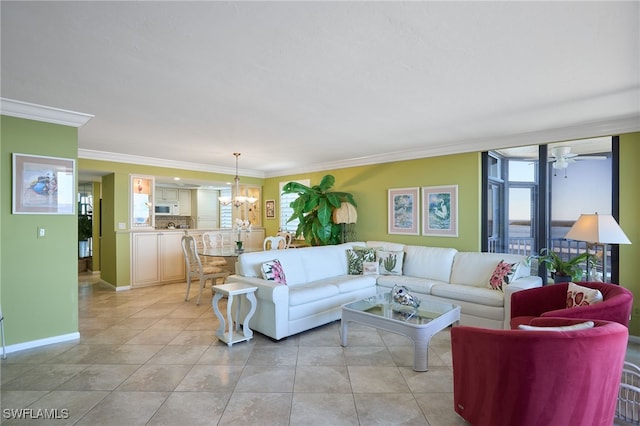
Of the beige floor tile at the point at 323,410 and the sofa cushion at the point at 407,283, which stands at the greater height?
the sofa cushion at the point at 407,283

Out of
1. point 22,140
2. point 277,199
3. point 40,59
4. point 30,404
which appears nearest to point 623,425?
point 30,404

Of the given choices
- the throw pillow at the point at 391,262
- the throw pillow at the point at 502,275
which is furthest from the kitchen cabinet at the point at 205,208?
the throw pillow at the point at 502,275

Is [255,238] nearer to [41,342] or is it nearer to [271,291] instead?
Result: [271,291]

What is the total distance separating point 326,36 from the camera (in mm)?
1986

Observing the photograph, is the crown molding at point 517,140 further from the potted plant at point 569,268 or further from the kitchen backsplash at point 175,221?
the kitchen backsplash at point 175,221

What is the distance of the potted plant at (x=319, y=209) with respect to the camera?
20.1 feet

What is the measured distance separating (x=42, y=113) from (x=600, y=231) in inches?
226

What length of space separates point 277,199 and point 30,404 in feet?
19.6

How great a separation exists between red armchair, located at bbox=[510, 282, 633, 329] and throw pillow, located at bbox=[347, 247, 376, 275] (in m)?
2.26

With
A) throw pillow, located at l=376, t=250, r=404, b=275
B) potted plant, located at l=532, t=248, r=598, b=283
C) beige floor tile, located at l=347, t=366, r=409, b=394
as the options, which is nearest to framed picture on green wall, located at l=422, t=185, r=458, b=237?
throw pillow, located at l=376, t=250, r=404, b=275

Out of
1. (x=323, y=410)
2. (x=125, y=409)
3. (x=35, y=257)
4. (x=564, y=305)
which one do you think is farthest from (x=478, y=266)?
(x=35, y=257)

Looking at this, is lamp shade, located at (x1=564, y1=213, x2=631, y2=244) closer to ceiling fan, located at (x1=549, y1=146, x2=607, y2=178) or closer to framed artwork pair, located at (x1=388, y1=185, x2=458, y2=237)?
ceiling fan, located at (x1=549, y1=146, x2=607, y2=178)

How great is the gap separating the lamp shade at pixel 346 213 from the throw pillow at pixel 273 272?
7.57ft

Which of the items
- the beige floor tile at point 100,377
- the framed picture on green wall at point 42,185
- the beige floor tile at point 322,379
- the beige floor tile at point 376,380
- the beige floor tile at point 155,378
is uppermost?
the framed picture on green wall at point 42,185
